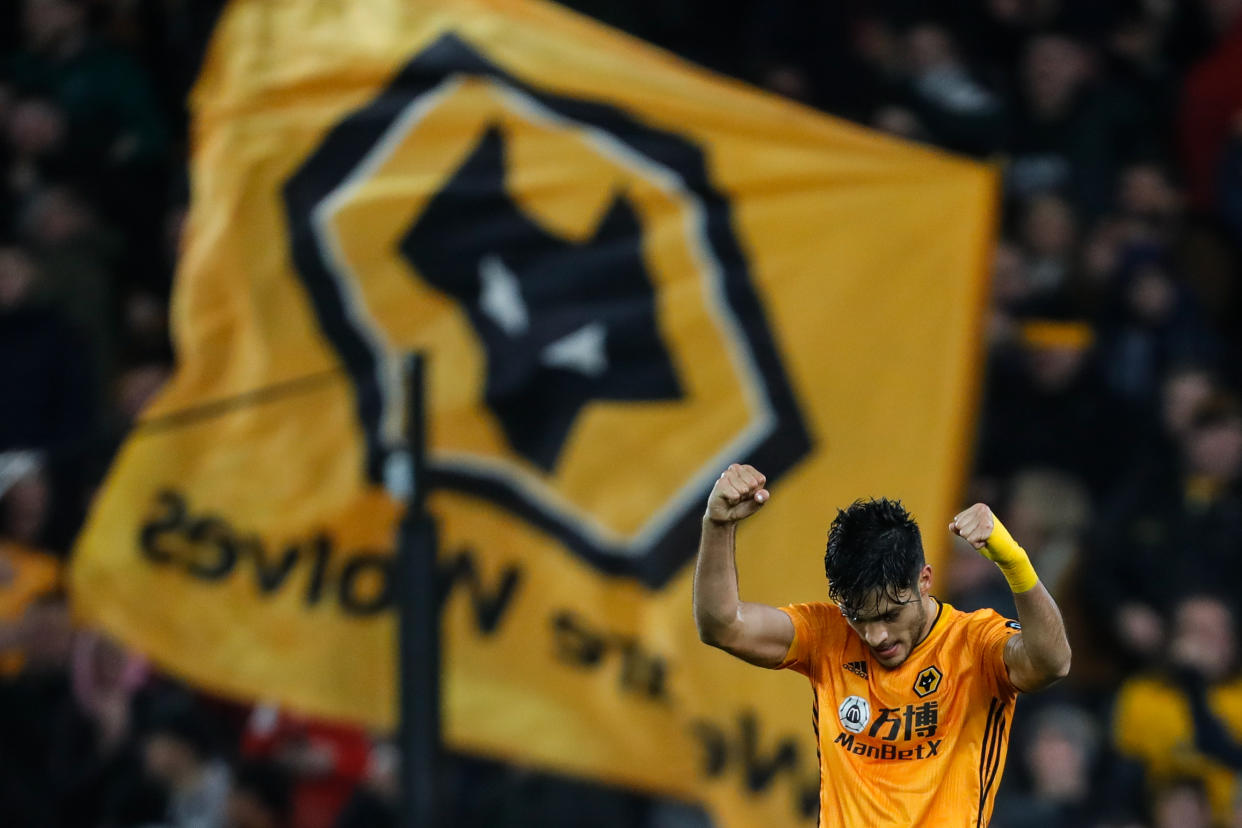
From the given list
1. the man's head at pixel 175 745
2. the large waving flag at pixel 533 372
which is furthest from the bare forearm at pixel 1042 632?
the man's head at pixel 175 745

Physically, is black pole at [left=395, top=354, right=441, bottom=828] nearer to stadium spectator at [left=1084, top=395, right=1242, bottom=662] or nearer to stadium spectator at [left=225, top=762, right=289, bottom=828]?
stadium spectator at [left=225, top=762, right=289, bottom=828]

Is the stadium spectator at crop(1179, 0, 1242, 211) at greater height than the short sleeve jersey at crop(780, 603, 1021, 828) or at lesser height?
lesser

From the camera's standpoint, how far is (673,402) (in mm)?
7062

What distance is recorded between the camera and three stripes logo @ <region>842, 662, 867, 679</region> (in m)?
3.76

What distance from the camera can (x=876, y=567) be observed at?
3418 mm

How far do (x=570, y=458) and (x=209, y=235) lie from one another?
4.87 feet

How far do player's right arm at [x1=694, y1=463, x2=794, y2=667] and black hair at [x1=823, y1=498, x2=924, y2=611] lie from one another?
16 cm

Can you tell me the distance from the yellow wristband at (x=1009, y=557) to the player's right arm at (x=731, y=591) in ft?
1.27

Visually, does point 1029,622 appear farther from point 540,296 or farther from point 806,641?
point 540,296

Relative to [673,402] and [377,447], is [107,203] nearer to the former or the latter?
[377,447]

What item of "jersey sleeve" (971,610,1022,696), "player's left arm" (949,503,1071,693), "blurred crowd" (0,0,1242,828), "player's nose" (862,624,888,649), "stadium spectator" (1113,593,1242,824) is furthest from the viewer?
"blurred crowd" (0,0,1242,828)

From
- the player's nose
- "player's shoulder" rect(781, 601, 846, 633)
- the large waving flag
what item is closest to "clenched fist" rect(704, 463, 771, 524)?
the player's nose

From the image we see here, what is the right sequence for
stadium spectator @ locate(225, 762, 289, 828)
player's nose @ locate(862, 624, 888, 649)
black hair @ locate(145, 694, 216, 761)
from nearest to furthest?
player's nose @ locate(862, 624, 888, 649), stadium spectator @ locate(225, 762, 289, 828), black hair @ locate(145, 694, 216, 761)

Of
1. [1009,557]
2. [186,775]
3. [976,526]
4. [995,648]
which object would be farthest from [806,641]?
[186,775]
